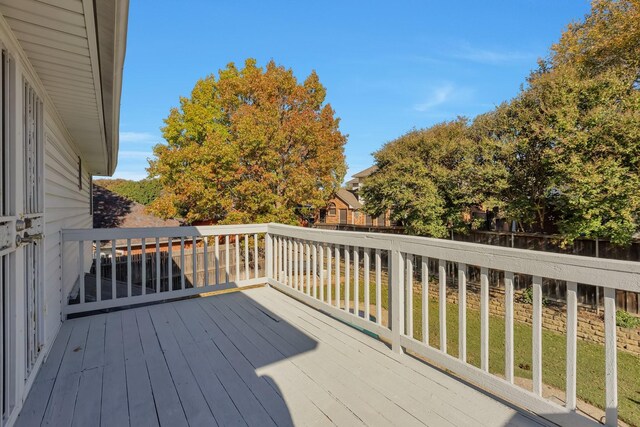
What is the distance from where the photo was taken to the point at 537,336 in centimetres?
158

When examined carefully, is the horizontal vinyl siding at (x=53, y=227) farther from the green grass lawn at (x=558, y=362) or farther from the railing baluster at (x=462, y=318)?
the green grass lawn at (x=558, y=362)

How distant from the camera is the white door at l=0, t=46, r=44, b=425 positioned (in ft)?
5.32

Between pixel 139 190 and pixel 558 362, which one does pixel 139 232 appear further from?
pixel 139 190

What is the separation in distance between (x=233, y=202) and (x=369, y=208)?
229 inches

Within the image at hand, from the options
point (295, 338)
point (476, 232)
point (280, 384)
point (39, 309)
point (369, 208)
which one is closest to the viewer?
point (280, 384)

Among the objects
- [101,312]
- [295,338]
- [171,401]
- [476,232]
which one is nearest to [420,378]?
[295,338]

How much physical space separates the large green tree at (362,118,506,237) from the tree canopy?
4 centimetres

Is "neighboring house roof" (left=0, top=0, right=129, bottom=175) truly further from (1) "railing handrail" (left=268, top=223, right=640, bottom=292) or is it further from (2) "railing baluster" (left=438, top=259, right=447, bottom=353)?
(2) "railing baluster" (left=438, top=259, right=447, bottom=353)

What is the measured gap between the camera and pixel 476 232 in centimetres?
1102

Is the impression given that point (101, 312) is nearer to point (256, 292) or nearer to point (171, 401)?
point (256, 292)

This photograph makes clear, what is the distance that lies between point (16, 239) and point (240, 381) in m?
1.49

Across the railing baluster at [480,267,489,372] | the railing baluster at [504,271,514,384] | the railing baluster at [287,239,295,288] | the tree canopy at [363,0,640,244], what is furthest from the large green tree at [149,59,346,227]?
the railing baluster at [504,271,514,384]

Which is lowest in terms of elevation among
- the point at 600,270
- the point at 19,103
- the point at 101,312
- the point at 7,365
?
the point at 101,312

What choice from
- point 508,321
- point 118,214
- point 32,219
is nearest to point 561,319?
point 508,321
